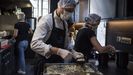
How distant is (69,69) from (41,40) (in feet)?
0.94

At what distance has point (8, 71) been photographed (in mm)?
4656

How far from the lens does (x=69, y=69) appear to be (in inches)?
74.9

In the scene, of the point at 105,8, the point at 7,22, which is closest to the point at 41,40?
the point at 105,8

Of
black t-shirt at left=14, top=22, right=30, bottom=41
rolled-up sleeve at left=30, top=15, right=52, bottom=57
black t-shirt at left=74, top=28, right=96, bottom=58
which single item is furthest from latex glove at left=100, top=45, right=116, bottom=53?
black t-shirt at left=14, top=22, right=30, bottom=41

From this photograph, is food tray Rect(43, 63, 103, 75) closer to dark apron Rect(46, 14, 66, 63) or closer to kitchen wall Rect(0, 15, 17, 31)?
dark apron Rect(46, 14, 66, 63)

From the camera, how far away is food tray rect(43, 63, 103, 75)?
178 cm

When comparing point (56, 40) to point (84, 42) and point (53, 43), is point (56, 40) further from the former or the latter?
point (84, 42)

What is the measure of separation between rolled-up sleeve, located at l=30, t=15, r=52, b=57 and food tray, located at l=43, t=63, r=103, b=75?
0.11 m

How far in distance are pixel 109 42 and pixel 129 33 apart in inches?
27.8

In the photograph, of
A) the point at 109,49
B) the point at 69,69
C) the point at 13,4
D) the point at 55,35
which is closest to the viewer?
the point at 69,69

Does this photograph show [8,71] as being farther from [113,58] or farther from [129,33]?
[129,33]

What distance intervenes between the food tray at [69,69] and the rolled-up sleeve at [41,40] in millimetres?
110

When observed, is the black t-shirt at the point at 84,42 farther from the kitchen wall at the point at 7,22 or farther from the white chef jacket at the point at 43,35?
the kitchen wall at the point at 7,22

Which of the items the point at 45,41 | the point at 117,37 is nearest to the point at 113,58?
the point at 117,37
